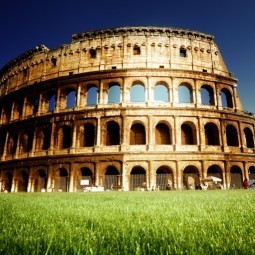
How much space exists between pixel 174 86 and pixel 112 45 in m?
8.02

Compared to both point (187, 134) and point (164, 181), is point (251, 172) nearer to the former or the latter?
point (187, 134)

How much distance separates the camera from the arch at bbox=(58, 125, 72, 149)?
24.3 m

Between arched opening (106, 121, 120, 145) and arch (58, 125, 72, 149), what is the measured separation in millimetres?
3922

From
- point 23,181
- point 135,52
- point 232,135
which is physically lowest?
point 23,181

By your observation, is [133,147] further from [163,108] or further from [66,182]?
[66,182]

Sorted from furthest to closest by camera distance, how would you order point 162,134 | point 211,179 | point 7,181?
point 7,181
point 162,134
point 211,179

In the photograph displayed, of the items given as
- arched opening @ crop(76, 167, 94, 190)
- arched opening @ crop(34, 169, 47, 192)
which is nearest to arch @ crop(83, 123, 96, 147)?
arched opening @ crop(76, 167, 94, 190)

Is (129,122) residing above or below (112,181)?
above

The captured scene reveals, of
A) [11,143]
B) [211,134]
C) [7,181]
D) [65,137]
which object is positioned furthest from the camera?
[11,143]

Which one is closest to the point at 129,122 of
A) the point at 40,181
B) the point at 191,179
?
the point at 191,179

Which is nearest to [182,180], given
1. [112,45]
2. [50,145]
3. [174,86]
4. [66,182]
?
[174,86]

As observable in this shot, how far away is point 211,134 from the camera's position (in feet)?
80.2

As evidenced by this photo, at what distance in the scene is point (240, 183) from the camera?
2292 cm

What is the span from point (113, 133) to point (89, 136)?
2561mm
